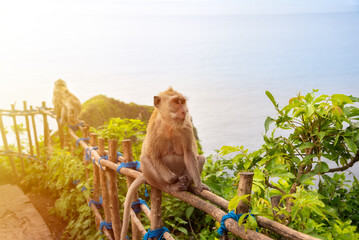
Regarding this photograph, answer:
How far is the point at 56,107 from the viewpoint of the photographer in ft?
22.5

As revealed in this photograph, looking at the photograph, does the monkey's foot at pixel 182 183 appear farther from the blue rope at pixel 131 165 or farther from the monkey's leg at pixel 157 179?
the blue rope at pixel 131 165

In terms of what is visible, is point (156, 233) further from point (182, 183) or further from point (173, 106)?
point (173, 106)

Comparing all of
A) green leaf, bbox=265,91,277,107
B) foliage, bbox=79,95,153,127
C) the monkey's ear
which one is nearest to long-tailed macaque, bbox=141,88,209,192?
the monkey's ear

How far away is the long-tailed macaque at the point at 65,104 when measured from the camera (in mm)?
6215

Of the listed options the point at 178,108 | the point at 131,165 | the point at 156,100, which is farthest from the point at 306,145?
the point at 131,165

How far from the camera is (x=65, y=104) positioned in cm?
651

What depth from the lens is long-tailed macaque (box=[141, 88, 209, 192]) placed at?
8.82ft

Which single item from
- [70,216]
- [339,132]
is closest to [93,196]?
[70,216]

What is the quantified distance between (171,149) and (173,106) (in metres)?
0.48

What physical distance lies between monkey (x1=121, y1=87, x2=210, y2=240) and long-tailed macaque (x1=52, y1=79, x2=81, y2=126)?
3.71 meters

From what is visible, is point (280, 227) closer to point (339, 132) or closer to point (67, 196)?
point (339, 132)

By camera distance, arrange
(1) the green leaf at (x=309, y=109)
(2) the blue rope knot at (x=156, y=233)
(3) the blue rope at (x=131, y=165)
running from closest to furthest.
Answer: (1) the green leaf at (x=309, y=109)
(2) the blue rope knot at (x=156, y=233)
(3) the blue rope at (x=131, y=165)

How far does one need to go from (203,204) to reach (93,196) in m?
3.05

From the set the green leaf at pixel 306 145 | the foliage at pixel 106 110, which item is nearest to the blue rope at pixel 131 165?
the green leaf at pixel 306 145
